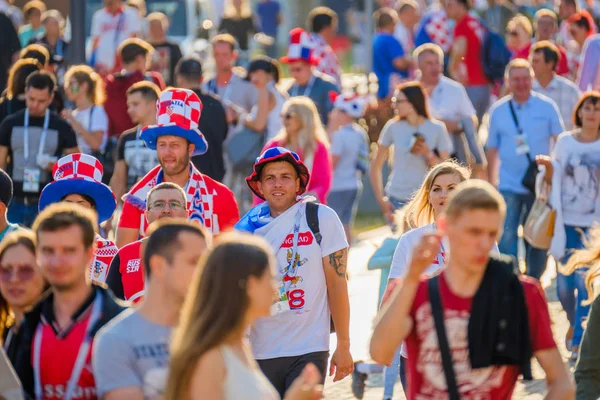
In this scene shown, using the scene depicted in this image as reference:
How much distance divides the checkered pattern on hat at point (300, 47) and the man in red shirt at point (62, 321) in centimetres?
901

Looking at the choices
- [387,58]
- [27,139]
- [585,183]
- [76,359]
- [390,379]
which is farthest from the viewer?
[387,58]

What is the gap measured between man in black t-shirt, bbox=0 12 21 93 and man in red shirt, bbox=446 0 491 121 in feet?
17.3

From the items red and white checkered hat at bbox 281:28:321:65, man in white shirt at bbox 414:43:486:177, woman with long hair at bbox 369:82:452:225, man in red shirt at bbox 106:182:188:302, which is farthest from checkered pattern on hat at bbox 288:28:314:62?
man in red shirt at bbox 106:182:188:302

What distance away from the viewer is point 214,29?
73.3 feet

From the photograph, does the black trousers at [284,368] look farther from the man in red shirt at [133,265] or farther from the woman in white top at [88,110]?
the woman in white top at [88,110]

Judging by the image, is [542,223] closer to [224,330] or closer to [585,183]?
[585,183]

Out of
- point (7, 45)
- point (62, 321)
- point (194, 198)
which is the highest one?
point (7, 45)

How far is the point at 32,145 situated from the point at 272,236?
13.5 ft

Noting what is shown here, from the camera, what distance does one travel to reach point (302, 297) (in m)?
6.94

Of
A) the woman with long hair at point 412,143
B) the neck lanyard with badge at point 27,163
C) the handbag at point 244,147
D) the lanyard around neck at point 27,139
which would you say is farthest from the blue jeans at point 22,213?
the handbag at point 244,147

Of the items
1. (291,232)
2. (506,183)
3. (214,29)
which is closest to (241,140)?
(506,183)

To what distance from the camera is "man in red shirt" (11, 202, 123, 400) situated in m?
4.78

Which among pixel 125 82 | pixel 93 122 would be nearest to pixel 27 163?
pixel 93 122

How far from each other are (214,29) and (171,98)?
14017mm
